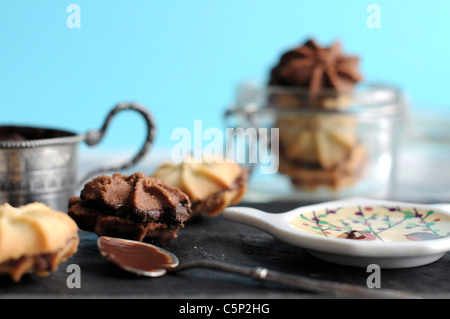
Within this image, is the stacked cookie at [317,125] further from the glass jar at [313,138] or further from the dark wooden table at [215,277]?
the dark wooden table at [215,277]

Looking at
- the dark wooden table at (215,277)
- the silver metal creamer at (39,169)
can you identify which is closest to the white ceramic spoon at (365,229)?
the dark wooden table at (215,277)

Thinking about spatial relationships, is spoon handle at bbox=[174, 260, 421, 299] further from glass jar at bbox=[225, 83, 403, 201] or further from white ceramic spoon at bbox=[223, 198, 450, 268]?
glass jar at bbox=[225, 83, 403, 201]

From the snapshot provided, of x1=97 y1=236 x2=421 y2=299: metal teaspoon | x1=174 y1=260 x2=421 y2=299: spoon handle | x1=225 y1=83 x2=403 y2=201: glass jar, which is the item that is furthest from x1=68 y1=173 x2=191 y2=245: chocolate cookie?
x1=225 y1=83 x2=403 y2=201: glass jar

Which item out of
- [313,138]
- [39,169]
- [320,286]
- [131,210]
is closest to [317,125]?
[313,138]

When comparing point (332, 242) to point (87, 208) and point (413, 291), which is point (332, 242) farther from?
point (87, 208)

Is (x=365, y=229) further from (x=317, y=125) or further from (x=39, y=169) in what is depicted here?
(x=317, y=125)
